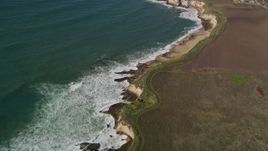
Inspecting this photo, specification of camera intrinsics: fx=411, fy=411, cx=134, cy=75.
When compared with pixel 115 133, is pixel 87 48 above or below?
above

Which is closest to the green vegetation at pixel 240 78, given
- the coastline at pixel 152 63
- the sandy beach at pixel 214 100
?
the sandy beach at pixel 214 100

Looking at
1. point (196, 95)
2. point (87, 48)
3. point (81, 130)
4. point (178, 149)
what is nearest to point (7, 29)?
point (87, 48)

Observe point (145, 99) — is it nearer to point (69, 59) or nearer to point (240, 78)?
point (240, 78)

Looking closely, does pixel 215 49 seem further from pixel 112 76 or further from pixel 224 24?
pixel 112 76

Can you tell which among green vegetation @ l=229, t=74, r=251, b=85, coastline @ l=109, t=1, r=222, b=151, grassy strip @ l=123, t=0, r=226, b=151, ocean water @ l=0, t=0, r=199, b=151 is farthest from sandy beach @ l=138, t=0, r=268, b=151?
ocean water @ l=0, t=0, r=199, b=151

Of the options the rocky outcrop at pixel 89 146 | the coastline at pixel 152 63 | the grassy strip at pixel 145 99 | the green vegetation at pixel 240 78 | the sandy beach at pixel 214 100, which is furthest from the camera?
the green vegetation at pixel 240 78

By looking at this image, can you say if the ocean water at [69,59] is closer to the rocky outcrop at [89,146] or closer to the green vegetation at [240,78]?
the rocky outcrop at [89,146]
